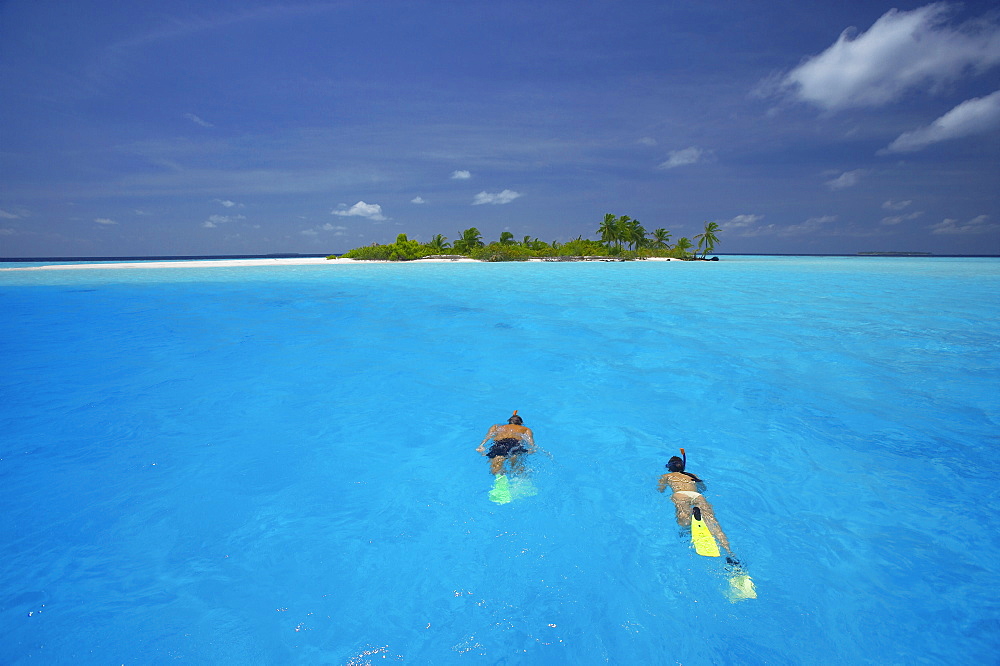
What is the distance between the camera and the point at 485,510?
5.89 meters

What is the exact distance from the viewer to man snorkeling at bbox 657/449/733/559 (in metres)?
4.93

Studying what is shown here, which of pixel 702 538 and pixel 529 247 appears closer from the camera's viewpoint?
pixel 702 538

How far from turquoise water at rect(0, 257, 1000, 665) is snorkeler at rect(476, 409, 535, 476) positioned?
0.31 metres

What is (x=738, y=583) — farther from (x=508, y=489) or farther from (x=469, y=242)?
(x=469, y=242)

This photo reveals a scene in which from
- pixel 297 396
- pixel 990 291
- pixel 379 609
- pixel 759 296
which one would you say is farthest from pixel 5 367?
pixel 990 291

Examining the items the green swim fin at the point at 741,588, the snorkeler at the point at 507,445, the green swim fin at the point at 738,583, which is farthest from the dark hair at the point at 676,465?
the snorkeler at the point at 507,445

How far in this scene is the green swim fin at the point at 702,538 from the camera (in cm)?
481

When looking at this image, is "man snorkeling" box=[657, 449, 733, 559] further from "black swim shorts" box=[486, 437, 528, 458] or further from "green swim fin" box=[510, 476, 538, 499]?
"black swim shorts" box=[486, 437, 528, 458]

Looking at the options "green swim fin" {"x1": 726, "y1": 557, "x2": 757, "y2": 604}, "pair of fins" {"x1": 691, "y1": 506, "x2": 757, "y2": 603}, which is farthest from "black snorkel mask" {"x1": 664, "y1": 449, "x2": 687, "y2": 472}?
"green swim fin" {"x1": 726, "y1": 557, "x2": 757, "y2": 604}

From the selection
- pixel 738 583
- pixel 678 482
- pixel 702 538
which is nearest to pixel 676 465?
pixel 678 482

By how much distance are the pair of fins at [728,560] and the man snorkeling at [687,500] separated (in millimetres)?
57

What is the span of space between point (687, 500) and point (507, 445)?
2583 mm

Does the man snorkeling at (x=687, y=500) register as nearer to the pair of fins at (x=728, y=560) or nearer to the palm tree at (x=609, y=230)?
the pair of fins at (x=728, y=560)

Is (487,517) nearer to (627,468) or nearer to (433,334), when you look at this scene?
(627,468)
